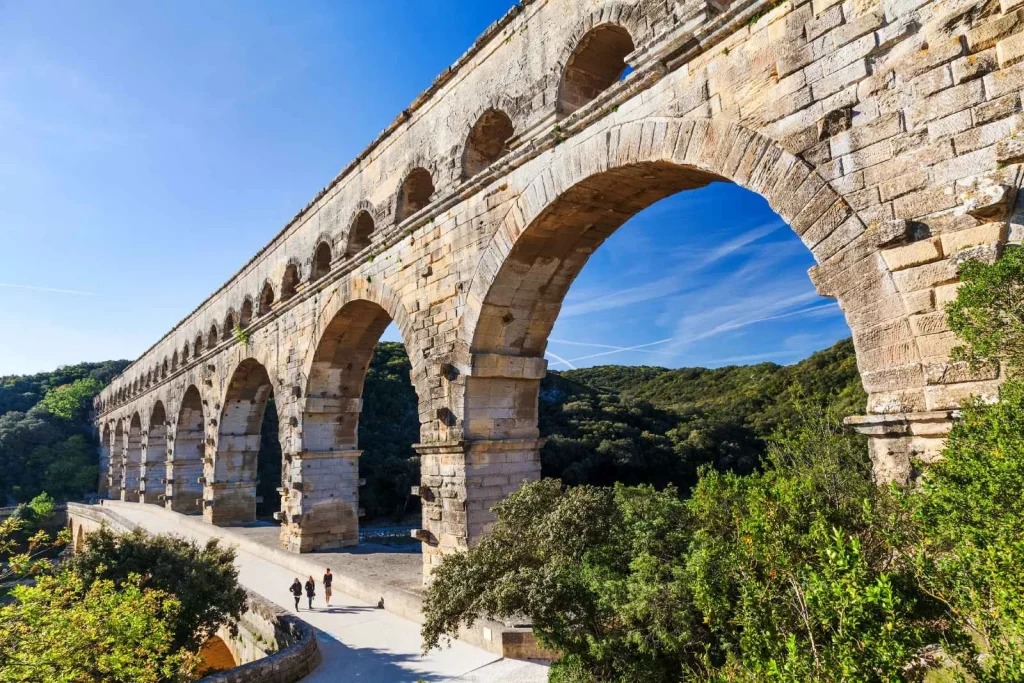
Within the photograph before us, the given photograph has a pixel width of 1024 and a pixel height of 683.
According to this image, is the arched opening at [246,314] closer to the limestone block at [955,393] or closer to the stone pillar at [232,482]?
the stone pillar at [232,482]

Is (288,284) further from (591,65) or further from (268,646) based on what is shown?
(591,65)

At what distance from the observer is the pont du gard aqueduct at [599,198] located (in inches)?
138

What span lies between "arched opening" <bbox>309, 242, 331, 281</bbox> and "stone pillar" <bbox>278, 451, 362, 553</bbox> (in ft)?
11.5

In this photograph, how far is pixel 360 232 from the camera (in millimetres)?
10891

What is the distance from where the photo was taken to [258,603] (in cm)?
952

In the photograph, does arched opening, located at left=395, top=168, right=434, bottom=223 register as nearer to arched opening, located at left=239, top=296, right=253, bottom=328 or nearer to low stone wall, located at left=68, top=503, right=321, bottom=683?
low stone wall, located at left=68, top=503, right=321, bottom=683

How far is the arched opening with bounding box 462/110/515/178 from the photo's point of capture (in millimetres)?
7898

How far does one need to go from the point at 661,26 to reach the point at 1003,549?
16.2ft

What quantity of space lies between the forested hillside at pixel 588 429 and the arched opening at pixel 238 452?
10.6ft

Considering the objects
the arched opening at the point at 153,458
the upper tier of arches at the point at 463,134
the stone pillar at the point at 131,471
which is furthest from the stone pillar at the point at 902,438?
the stone pillar at the point at 131,471

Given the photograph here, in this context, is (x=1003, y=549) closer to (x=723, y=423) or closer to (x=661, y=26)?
(x=661, y=26)

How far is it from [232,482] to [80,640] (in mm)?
12542

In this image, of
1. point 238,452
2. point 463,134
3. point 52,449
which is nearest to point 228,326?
point 238,452

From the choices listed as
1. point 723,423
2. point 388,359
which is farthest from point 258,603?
point 388,359
